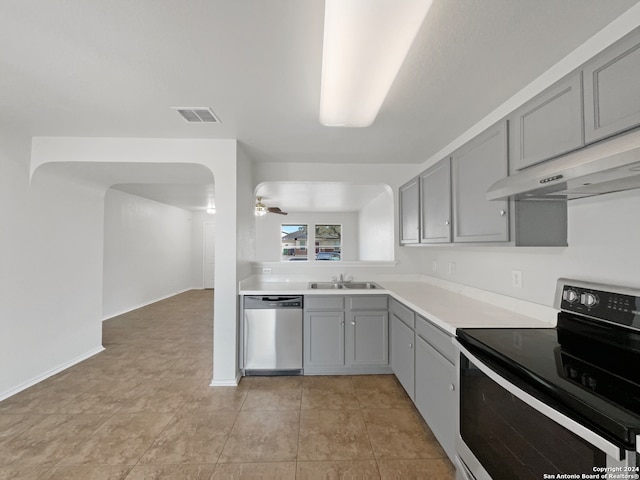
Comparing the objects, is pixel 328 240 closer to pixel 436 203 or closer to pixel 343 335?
pixel 343 335

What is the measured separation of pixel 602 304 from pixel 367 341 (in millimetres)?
1929

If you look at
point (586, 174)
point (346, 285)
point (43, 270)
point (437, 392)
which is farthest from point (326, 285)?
point (43, 270)

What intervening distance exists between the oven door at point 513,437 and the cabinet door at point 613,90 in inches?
40.8

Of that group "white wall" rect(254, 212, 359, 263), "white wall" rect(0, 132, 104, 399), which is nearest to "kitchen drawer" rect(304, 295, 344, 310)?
"white wall" rect(0, 132, 104, 399)

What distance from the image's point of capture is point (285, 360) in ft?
9.33

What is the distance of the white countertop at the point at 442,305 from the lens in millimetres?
1649

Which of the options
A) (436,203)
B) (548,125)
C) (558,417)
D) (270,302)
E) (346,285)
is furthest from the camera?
(346,285)

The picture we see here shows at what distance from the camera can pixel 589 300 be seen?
4.37ft

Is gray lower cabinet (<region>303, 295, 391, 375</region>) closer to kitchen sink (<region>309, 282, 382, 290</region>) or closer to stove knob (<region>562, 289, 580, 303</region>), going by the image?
kitchen sink (<region>309, 282, 382, 290</region>)

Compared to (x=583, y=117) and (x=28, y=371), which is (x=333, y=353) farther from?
(x=28, y=371)

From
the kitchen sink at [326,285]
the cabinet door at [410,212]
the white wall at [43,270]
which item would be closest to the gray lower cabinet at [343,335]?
the kitchen sink at [326,285]

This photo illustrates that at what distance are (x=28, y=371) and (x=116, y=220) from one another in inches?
127

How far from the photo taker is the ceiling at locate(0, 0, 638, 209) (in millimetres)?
1230

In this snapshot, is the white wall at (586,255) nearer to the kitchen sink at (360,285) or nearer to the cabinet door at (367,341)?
the cabinet door at (367,341)
